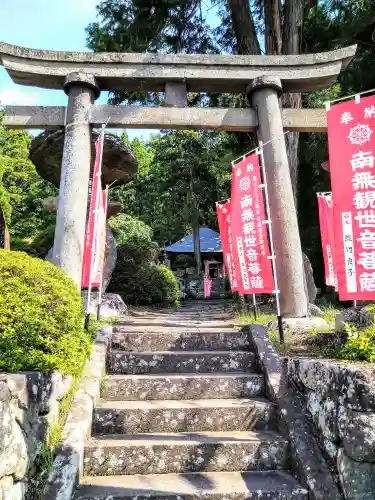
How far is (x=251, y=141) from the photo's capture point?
40.9 feet

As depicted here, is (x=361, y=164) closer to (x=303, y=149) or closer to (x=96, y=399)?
(x=96, y=399)

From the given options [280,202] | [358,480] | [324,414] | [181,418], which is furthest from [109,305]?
[358,480]

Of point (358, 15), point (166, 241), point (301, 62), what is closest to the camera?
point (301, 62)

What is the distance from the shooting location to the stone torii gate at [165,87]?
286 inches

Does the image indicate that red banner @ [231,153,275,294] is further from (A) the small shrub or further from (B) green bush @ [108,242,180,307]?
(A) the small shrub

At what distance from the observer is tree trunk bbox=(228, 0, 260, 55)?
1080cm

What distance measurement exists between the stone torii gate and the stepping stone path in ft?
11.0

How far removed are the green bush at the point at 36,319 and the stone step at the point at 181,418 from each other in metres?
0.54

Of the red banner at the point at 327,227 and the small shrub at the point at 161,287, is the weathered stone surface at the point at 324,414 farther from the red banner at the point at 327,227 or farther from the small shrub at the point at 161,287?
the small shrub at the point at 161,287

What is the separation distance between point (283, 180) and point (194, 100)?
7.14 metres

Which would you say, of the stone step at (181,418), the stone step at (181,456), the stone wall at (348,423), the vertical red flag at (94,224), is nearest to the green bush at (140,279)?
the vertical red flag at (94,224)

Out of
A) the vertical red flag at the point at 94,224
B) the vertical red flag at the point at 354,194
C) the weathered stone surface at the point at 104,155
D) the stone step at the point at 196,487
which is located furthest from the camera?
the weathered stone surface at the point at 104,155

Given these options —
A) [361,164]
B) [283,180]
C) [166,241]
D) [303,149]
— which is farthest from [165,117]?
[166,241]

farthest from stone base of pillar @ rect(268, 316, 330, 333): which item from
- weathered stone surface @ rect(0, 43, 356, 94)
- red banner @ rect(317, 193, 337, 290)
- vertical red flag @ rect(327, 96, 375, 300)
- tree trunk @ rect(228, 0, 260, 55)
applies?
tree trunk @ rect(228, 0, 260, 55)
